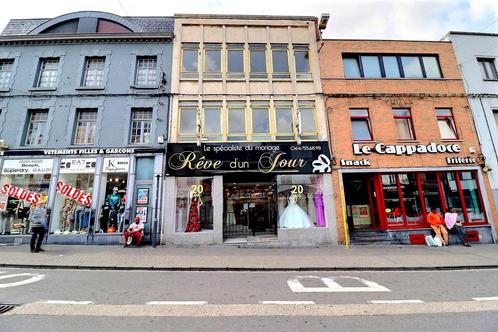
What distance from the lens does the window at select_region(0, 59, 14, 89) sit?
13383 millimetres

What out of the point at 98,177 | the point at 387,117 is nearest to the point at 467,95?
the point at 387,117

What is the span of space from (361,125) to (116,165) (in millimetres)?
13451

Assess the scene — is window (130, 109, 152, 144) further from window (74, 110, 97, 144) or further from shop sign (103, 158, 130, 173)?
window (74, 110, 97, 144)

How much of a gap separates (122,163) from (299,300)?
11.0 m

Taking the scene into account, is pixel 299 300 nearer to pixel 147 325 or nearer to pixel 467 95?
pixel 147 325

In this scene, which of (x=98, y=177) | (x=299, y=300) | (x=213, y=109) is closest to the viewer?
(x=299, y=300)

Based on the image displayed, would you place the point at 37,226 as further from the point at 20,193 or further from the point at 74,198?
the point at 20,193

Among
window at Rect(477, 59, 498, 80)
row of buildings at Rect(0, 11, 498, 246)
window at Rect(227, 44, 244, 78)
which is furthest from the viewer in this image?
window at Rect(477, 59, 498, 80)

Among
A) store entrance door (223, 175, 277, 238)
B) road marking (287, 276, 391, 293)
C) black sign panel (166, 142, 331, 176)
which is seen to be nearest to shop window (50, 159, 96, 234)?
black sign panel (166, 142, 331, 176)

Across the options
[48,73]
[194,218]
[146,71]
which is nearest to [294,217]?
[194,218]

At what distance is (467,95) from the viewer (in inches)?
546

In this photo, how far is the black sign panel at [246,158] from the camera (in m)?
12.3

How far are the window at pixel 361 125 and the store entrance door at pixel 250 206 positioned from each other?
547 centimetres

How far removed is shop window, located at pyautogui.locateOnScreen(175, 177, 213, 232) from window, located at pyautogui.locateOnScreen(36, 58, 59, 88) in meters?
9.38
